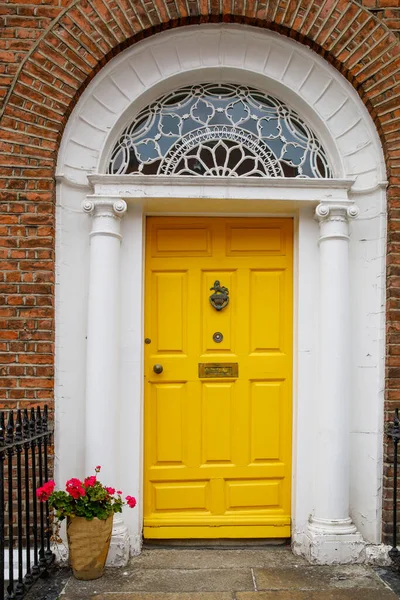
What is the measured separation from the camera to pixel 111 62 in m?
4.28

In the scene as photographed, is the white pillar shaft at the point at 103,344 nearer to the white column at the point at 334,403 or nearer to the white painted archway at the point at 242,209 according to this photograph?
the white painted archway at the point at 242,209

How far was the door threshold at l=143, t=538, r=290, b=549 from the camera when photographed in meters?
4.42

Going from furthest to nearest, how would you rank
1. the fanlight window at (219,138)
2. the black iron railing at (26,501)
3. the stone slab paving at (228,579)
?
the fanlight window at (219,138)
the stone slab paving at (228,579)
the black iron railing at (26,501)

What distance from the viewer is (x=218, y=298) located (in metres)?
4.50

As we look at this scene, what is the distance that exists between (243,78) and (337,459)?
9.55 ft

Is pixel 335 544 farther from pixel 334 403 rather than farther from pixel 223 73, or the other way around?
pixel 223 73

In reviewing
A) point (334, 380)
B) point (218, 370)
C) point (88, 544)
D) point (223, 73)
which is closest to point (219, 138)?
point (223, 73)

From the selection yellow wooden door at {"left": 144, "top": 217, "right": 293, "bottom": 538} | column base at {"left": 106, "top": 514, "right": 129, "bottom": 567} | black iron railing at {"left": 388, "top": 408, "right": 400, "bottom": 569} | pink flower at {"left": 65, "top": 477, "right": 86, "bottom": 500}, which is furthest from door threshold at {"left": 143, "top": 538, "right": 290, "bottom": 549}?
pink flower at {"left": 65, "top": 477, "right": 86, "bottom": 500}

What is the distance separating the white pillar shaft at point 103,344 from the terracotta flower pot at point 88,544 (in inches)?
15.1

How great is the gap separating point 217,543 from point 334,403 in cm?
140

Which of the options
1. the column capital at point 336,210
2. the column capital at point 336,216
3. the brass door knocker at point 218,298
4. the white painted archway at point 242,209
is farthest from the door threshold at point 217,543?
the column capital at point 336,210

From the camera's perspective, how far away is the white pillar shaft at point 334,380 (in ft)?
13.8

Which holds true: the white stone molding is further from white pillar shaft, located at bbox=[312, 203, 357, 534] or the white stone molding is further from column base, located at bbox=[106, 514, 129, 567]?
column base, located at bbox=[106, 514, 129, 567]

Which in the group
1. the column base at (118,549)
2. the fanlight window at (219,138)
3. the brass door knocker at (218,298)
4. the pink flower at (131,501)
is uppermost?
the fanlight window at (219,138)
